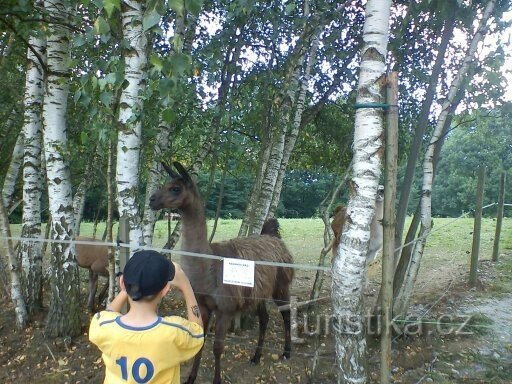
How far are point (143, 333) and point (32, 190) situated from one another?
4.01 metres

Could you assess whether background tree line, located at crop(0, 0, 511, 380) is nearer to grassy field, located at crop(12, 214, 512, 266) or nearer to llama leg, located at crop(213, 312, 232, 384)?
llama leg, located at crop(213, 312, 232, 384)

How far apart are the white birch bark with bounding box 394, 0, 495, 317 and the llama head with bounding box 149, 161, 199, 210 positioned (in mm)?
2409

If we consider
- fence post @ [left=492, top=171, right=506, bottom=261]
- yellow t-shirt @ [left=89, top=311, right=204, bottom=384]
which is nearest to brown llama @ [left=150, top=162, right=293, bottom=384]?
yellow t-shirt @ [left=89, top=311, right=204, bottom=384]

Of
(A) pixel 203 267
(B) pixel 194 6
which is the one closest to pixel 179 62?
(B) pixel 194 6

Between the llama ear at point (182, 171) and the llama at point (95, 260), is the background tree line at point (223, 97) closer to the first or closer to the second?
the llama ear at point (182, 171)

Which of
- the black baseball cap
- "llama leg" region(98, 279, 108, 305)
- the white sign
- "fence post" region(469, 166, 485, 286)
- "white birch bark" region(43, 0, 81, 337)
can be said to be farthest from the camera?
"fence post" region(469, 166, 485, 286)

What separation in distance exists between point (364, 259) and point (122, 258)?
74.4 inches

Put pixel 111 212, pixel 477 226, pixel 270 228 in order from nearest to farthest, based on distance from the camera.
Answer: pixel 111 212 < pixel 270 228 < pixel 477 226

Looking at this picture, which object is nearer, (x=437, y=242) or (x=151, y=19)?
(x=151, y=19)

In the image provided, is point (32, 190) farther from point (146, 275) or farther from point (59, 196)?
point (146, 275)

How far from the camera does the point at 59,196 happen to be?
449 centimetres

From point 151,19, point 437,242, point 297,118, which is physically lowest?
point 437,242

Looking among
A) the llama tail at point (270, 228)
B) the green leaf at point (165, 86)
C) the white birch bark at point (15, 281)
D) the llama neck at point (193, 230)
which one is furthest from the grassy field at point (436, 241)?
the white birch bark at point (15, 281)

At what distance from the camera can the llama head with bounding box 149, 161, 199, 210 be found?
3.73 m
